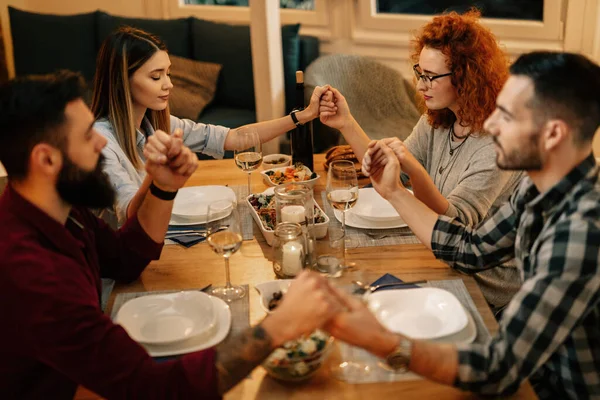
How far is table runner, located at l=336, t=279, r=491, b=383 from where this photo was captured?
4.27 ft

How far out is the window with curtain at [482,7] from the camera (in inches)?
153

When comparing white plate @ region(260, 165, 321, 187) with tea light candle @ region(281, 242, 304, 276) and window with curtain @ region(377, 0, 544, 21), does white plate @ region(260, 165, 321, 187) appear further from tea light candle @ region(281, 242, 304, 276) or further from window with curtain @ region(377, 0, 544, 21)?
window with curtain @ region(377, 0, 544, 21)

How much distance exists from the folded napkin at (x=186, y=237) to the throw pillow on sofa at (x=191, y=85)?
7.50 feet

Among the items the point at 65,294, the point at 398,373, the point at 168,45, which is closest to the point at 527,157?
the point at 398,373

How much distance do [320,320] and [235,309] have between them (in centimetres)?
37

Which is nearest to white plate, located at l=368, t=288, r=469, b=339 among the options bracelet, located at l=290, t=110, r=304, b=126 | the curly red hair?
the curly red hair

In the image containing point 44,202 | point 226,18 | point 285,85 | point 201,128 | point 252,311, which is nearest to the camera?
point 44,202

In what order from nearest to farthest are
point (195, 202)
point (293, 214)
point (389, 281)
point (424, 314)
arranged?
1. point (424, 314)
2. point (389, 281)
3. point (293, 214)
4. point (195, 202)

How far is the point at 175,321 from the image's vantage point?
1.49 m

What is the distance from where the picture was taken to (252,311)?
1548 mm

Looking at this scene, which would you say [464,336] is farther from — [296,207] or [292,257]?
[296,207]

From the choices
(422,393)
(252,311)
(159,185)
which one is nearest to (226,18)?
(159,185)

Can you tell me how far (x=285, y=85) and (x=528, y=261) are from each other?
9.70ft

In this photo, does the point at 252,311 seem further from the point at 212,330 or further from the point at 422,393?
the point at 422,393
